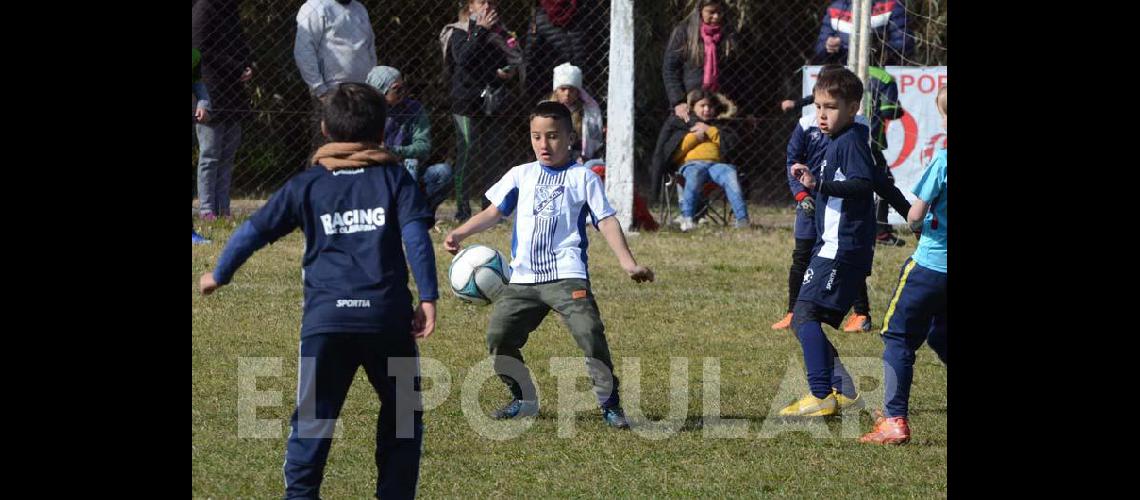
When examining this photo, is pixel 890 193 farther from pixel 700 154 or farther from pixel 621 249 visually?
pixel 700 154

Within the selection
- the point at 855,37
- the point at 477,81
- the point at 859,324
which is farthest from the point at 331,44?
the point at 859,324

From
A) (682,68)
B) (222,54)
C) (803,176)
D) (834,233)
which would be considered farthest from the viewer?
(682,68)

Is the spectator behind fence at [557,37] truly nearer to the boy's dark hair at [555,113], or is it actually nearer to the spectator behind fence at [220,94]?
the spectator behind fence at [220,94]

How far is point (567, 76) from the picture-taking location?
12734mm

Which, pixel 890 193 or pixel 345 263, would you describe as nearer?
pixel 345 263

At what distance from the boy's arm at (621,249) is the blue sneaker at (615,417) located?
0.61m

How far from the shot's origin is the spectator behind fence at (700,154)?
1325 centimetres

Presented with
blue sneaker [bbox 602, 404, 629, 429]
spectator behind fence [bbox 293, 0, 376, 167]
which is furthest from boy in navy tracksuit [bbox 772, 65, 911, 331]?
spectator behind fence [bbox 293, 0, 376, 167]

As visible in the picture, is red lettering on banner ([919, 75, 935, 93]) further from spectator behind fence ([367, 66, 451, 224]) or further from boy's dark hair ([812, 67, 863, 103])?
boy's dark hair ([812, 67, 863, 103])

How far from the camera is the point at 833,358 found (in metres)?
7.05

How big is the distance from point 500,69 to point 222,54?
7.68 ft

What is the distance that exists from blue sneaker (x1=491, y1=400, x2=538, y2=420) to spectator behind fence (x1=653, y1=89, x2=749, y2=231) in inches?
256

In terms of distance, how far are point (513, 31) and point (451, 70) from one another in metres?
1.11

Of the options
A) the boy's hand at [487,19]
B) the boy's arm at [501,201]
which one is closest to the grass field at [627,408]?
the boy's arm at [501,201]
